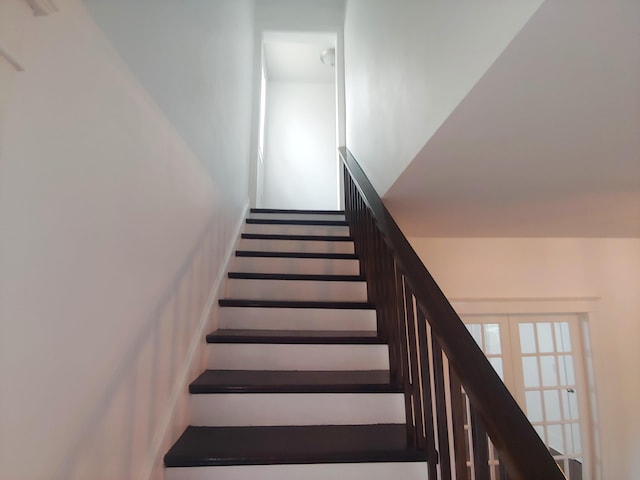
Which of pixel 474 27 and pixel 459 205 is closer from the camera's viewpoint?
pixel 474 27

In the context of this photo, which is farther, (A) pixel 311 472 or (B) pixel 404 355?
(B) pixel 404 355

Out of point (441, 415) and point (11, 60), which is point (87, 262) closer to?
point (11, 60)

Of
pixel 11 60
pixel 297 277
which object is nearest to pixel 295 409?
pixel 297 277

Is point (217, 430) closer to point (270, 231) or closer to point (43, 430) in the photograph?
point (43, 430)

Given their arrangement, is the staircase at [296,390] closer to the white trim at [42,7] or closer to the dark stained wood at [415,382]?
the dark stained wood at [415,382]

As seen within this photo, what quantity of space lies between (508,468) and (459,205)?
177 centimetres

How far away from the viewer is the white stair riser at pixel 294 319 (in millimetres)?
2043

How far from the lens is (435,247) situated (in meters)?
3.30

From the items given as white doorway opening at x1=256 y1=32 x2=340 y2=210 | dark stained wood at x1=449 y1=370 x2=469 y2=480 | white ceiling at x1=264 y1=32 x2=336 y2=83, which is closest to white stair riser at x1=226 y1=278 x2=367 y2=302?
dark stained wood at x1=449 y1=370 x2=469 y2=480

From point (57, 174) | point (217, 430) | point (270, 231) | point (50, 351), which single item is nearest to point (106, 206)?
point (57, 174)

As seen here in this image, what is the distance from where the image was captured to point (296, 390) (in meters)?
1.51

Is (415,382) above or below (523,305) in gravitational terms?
below

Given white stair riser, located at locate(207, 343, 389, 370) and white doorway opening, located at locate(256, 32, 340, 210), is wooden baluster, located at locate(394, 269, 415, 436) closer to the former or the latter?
white stair riser, located at locate(207, 343, 389, 370)

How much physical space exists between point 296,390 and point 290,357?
0.88 ft
